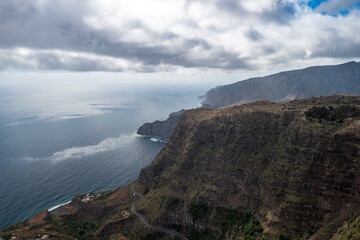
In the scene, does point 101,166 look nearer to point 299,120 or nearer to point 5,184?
point 5,184

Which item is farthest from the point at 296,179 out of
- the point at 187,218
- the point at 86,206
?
the point at 86,206

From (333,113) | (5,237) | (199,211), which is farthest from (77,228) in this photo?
(333,113)

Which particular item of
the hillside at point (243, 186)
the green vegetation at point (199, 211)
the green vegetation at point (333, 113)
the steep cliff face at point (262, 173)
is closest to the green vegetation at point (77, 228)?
the hillside at point (243, 186)

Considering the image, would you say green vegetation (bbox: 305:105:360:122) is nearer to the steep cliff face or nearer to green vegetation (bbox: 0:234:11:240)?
the steep cliff face

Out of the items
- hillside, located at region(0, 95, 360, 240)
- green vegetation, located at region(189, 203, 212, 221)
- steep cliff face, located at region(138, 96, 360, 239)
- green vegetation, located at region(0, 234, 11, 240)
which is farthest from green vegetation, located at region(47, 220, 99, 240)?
green vegetation, located at region(189, 203, 212, 221)

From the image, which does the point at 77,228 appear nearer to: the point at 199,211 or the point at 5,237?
the point at 5,237

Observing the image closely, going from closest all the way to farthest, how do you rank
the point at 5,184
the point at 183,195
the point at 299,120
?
the point at 299,120 < the point at 183,195 < the point at 5,184

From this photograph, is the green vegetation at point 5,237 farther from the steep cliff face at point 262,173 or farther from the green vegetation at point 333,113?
the green vegetation at point 333,113
